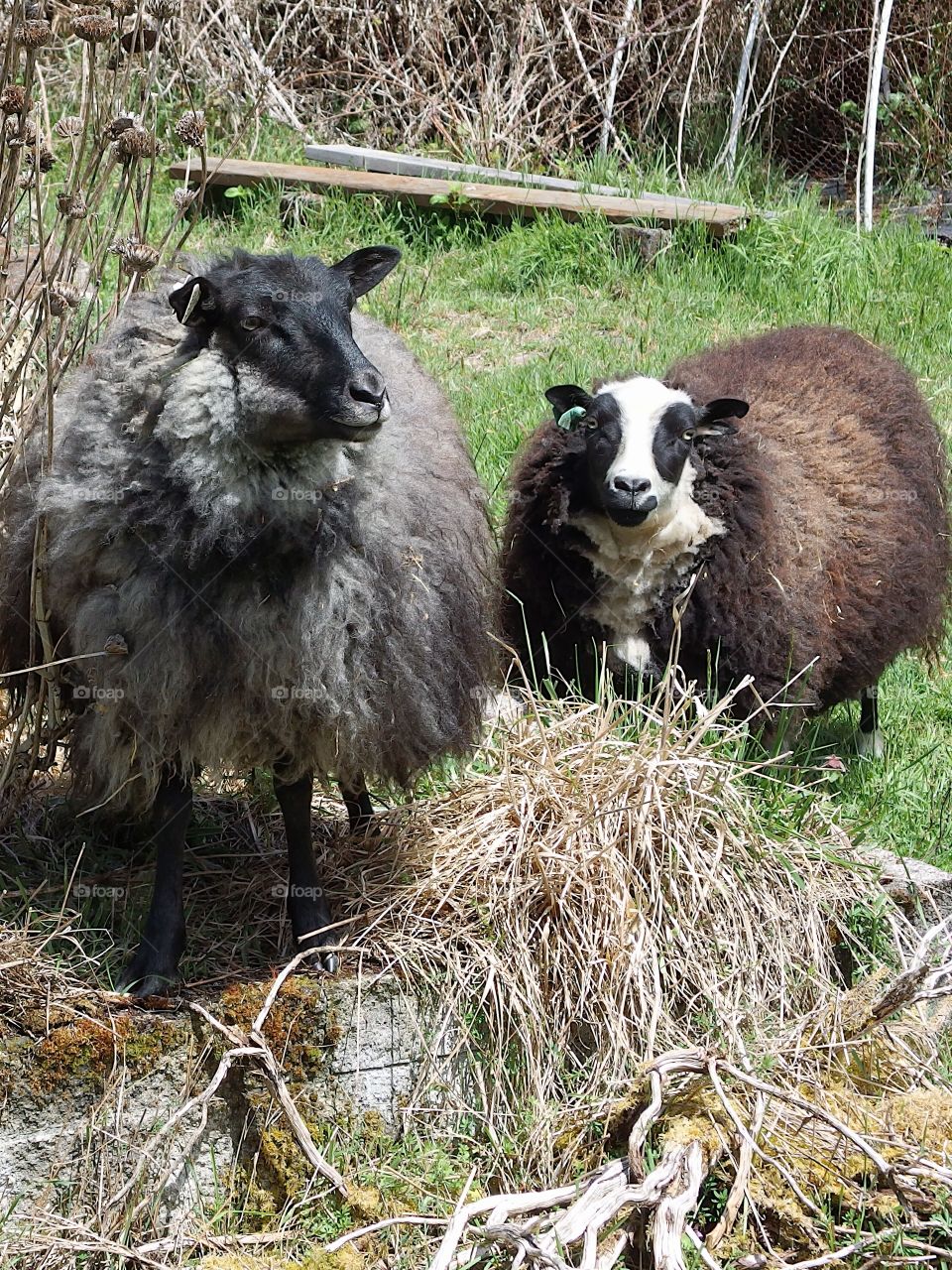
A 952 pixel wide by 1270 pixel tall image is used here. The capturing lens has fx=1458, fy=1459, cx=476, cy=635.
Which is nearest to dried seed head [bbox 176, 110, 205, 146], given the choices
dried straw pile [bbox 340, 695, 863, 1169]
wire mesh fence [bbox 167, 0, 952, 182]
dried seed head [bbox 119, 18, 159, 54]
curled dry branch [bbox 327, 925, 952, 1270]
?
dried seed head [bbox 119, 18, 159, 54]

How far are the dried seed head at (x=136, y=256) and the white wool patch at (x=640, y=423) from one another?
71.6 inches

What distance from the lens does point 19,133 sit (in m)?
3.36

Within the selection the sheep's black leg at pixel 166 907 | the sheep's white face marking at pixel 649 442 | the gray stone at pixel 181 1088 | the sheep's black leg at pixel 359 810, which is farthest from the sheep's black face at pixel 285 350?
the sheep's white face marking at pixel 649 442

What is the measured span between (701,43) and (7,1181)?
9544mm

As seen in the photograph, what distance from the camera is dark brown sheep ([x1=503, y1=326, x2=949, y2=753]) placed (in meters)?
5.13

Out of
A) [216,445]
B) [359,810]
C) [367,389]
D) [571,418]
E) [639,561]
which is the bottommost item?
[359,810]

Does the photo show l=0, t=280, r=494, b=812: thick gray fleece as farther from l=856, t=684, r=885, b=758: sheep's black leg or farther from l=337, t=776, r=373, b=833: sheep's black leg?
l=856, t=684, r=885, b=758: sheep's black leg

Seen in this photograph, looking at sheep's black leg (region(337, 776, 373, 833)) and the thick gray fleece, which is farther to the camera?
sheep's black leg (region(337, 776, 373, 833))

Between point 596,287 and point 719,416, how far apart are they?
4.03 m

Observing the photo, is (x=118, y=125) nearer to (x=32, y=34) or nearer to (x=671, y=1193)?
(x=32, y=34)

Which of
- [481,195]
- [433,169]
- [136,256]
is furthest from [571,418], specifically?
[433,169]

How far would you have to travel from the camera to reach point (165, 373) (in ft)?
10.7

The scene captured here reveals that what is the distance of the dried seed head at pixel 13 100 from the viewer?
324cm

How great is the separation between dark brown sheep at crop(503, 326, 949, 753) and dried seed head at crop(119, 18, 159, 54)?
202 centimetres
